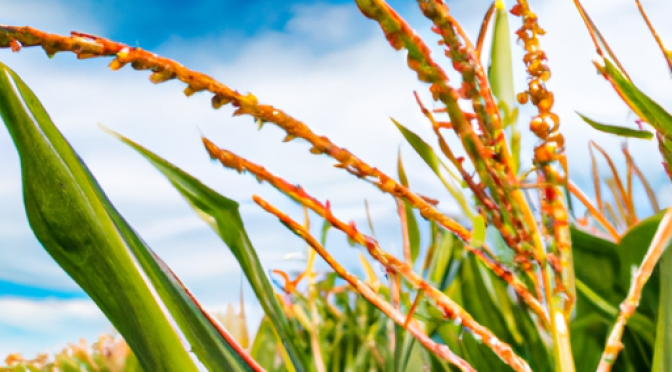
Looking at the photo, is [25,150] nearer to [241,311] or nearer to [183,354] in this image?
[183,354]

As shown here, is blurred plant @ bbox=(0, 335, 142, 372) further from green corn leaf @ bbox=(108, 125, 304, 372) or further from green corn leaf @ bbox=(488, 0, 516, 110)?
green corn leaf @ bbox=(488, 0, 516, 110)

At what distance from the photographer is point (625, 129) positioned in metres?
0.37

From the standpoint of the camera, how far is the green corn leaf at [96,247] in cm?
23

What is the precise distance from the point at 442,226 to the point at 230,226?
111 mm

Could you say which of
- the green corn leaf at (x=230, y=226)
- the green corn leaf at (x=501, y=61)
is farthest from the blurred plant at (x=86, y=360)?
the green corn leaf at (x=501, y=61)

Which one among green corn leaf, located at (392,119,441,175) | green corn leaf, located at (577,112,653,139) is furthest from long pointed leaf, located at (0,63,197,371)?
green corn leaf, located at (577,112,653,139)

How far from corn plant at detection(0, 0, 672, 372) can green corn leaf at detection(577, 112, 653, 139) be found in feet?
0.07

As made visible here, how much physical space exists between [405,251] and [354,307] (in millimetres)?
123

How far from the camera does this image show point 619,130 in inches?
14.7

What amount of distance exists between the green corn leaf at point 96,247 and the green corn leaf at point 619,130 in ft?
0.94

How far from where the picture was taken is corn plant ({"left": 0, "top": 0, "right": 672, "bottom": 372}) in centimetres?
23

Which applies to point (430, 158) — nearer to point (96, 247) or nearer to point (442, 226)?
point (442, 226)

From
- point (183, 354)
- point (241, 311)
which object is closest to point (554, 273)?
point (183, 354)

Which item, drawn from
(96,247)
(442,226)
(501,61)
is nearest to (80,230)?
(96,247)
